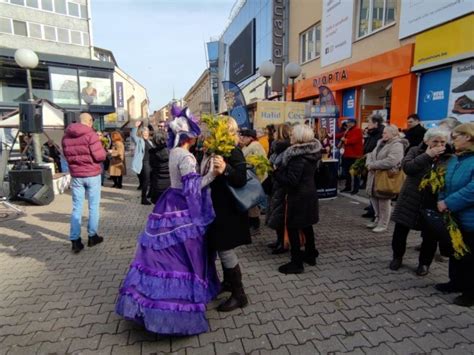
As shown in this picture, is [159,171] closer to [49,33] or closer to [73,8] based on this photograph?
[49,33]

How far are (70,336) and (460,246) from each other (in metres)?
3.42

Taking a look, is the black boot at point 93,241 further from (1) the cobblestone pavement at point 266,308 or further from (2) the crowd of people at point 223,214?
(2) the crowd of people at point 223,214

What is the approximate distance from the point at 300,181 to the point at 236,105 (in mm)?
5461

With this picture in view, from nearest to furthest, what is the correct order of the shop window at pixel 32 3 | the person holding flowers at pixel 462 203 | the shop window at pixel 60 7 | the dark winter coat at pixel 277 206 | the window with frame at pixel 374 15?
the person holding flowers at pixel 462 203 < the dark winter coat at pixel 277 206 < the window with frame at pixel 374 15 < the shop window at pixel 32 3 < the shop window at pixel 60 7

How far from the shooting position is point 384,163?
4625mm

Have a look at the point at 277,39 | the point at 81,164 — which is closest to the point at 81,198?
the point at 81,164

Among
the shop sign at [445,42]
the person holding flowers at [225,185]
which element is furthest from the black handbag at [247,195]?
the shop sign at [445,42]

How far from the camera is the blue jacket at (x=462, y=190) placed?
2.77 meters

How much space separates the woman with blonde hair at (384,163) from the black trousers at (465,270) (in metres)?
1.79

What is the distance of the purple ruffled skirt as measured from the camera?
2375mm

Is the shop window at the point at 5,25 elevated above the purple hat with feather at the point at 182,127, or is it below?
above

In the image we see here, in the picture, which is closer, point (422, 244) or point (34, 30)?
point (422, 244)

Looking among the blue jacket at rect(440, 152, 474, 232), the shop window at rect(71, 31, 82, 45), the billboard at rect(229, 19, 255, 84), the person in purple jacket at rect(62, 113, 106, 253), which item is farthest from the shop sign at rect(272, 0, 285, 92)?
the shop window at rect(71, 31, 82, 45)

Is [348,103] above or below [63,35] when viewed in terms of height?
below
